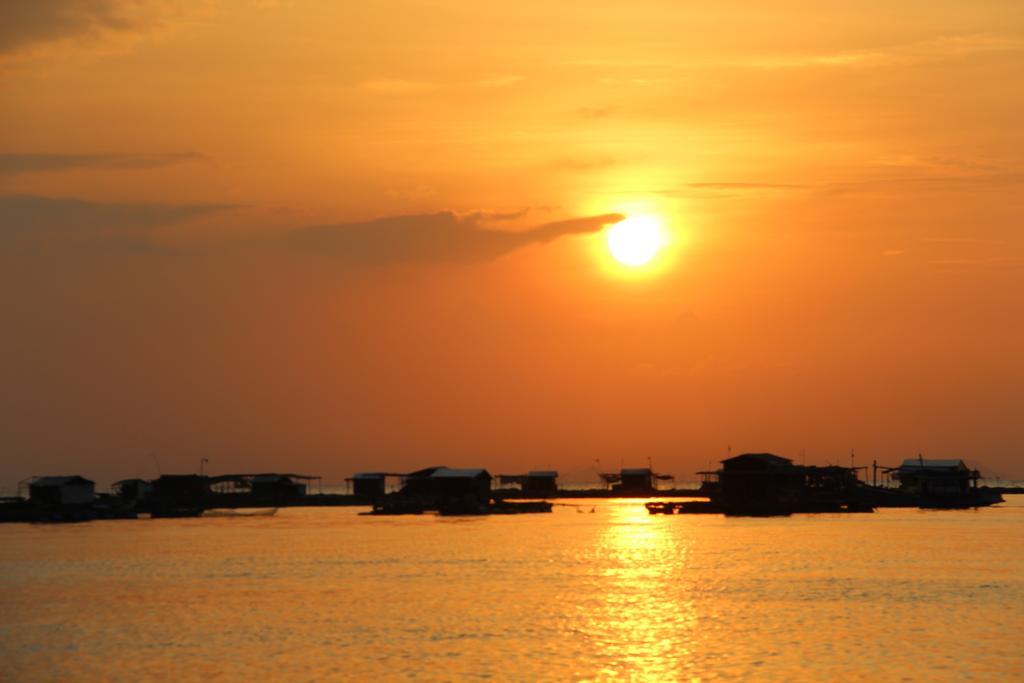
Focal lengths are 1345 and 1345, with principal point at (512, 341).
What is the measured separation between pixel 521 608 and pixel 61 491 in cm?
12656

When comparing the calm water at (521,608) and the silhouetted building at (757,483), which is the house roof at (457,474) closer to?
the silhouetted building at (757,483)

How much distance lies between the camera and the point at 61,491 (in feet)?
591

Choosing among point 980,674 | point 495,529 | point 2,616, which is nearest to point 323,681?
point 980,674

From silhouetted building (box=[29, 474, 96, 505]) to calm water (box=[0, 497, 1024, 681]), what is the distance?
166 ft

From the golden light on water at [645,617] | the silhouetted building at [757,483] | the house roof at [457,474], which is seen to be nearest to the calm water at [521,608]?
the golden light on water at [645,617]

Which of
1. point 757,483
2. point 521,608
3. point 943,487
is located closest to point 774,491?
point 757,483

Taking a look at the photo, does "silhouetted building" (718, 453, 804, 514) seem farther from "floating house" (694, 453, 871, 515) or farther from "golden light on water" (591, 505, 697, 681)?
"golden light on water" (591, 505, 697, 681)

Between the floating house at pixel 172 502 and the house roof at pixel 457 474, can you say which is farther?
the floating house at pixel 172 502

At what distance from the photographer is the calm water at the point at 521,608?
51375 mm

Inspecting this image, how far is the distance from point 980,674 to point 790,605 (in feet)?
72.0

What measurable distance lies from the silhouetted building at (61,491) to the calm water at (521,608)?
5053 cm

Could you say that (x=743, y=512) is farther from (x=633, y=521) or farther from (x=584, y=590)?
(x=584, y=590)

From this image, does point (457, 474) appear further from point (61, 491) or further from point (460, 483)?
point (61, 491)

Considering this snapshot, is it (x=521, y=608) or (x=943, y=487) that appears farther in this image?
(x=943, y=487)
